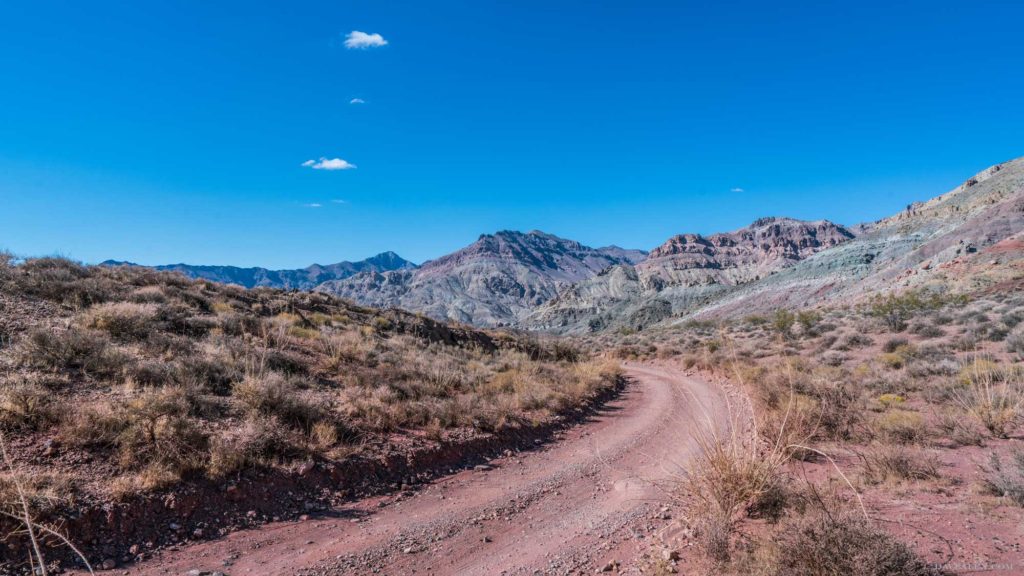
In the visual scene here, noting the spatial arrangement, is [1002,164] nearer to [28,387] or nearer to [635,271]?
[635,271]

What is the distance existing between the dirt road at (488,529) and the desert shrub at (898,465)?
Result: 2.54m

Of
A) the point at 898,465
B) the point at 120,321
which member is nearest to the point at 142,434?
the point at 120,321

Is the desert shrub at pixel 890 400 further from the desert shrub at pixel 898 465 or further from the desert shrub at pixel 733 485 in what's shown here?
the desert shrub at pixel 733 485

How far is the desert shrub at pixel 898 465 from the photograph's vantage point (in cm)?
564

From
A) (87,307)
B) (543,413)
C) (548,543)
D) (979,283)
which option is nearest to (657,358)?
(543,413)

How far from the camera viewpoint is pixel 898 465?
5.78 metres

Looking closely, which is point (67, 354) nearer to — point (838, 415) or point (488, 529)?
point (488, 529)

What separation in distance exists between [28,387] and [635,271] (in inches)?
6266

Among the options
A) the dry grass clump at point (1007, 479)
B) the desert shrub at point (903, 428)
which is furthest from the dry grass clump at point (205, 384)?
the dry grass clump at point (1007, 479)

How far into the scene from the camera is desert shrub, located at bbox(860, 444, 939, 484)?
5.64 meters

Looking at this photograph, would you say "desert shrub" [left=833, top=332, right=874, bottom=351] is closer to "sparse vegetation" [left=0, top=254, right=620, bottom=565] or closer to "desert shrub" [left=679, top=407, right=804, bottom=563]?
"sparse vegetation" [left=0, top=254, right=620, bottom=565]

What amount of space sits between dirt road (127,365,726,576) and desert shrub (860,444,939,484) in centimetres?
254

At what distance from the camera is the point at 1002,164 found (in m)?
84.8

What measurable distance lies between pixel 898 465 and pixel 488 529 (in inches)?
212
